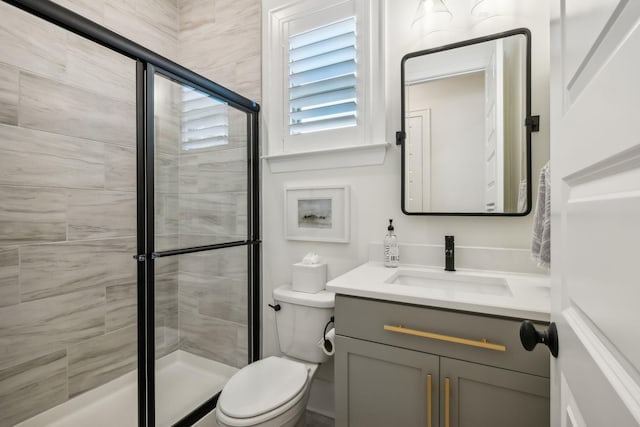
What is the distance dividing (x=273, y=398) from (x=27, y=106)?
173 cm

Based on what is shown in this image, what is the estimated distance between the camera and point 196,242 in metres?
1.52

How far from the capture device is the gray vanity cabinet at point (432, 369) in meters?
0.90

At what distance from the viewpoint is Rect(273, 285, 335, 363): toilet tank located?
146 centimetres

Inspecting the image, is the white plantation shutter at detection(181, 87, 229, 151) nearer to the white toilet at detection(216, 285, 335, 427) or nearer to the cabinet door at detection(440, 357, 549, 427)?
the white toilet at detection(216, 285, 335, 427)

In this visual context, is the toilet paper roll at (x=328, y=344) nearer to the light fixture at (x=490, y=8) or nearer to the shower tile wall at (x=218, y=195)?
the shower tile wall at (x=218, y=195)

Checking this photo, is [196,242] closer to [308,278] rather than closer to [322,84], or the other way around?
[308,278]

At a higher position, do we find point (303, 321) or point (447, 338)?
point (447, 338)

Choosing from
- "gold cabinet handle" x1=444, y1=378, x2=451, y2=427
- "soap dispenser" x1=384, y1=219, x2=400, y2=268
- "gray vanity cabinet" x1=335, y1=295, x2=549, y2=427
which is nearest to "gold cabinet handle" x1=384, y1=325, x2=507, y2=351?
"gray vanity cabinet" x1=335, y1=295, x2=549, y2=427

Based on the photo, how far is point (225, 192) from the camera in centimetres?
170

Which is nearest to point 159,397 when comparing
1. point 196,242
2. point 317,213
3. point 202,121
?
point 196,242

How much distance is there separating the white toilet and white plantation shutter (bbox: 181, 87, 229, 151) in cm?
84

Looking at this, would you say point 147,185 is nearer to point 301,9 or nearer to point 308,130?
point 308,130

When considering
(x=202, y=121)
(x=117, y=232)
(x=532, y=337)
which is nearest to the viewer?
(x=532, y=337)

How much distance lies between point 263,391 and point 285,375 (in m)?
0.13
